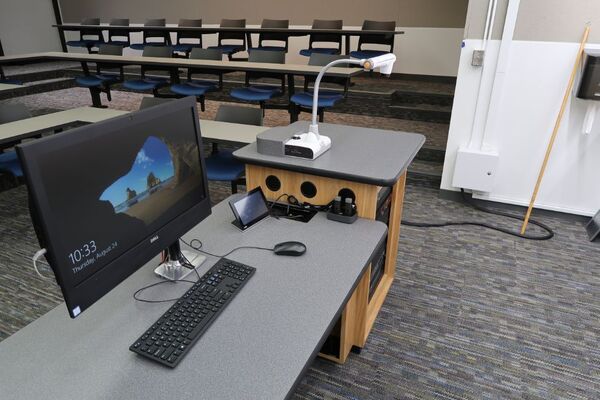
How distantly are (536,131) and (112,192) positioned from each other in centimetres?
290

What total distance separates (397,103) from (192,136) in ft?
13.9

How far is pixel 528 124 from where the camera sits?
2.93m

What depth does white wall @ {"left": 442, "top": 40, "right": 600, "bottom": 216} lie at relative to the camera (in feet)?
9.10

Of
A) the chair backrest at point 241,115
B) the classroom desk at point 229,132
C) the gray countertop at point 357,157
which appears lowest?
the classroom desk at point 229,132

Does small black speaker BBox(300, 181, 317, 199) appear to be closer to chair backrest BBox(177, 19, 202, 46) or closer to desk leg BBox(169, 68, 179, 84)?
desk leg BBox(169, 68, 179, 84)

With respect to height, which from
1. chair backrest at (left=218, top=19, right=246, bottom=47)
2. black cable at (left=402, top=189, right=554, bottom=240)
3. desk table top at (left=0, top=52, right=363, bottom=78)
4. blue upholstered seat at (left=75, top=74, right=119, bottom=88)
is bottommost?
black cable at (left=402, top=189, right=554, bottom=240)

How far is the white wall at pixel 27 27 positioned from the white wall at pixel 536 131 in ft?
29.5

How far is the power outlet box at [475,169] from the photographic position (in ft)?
9.86

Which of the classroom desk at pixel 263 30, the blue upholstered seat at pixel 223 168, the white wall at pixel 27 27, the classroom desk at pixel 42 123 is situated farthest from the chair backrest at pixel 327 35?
the white wall at pixel 27 27

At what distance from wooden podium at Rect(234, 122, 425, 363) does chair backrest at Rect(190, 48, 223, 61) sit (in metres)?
3.50

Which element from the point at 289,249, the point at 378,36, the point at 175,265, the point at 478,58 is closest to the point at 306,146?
the point at 289,249

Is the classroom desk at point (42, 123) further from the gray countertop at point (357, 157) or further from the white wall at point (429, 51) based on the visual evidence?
the white wall at point (429, 51)

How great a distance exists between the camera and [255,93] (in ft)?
14.9

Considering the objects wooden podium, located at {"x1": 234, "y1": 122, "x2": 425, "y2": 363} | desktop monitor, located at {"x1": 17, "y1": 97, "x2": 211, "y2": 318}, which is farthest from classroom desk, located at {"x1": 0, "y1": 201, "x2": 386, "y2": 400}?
wooden podium, located at {"x1": 234, "y1": 122, "x2": 425, "y2": 363}
